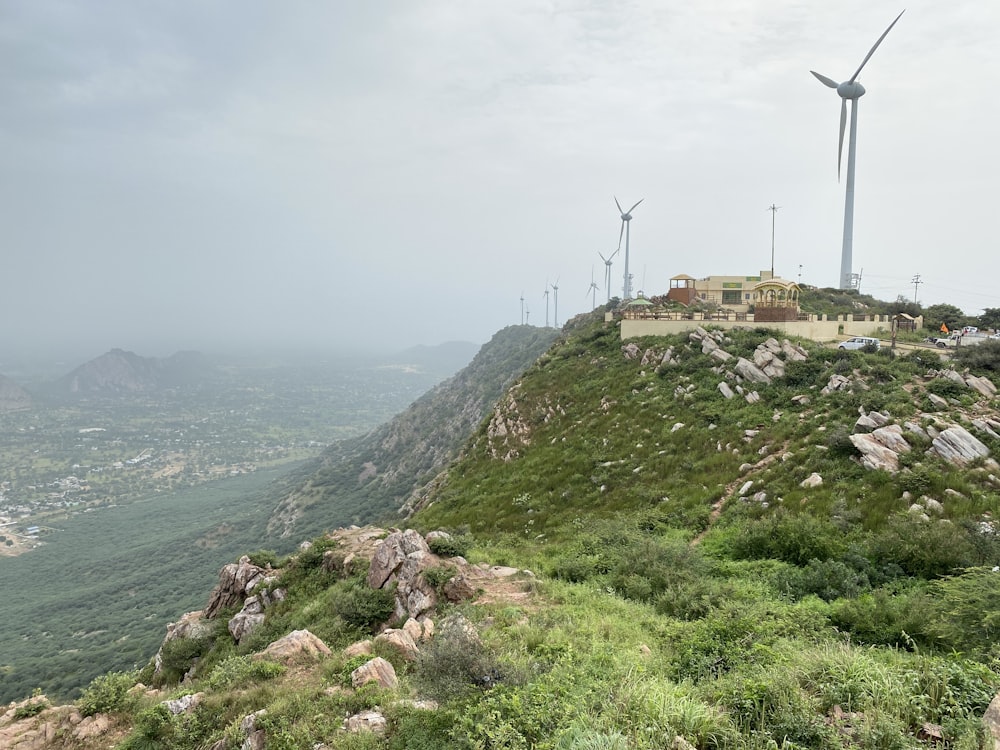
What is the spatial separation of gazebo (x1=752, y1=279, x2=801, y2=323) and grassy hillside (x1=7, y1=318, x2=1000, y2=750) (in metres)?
9.51

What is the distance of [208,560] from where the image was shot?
76.9 m

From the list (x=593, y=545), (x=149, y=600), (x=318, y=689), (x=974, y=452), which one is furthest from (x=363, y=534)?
(x=149, y=600)

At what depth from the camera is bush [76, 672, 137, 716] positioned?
31.3ft

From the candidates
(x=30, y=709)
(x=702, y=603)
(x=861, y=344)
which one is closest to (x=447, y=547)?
(x=702, y=603)

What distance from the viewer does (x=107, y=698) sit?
9.69 metres

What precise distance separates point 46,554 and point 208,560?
5863 centimetres

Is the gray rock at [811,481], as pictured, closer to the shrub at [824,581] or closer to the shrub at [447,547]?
the shrub at [824,581]

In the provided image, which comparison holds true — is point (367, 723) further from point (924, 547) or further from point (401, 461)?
point (401, 461)

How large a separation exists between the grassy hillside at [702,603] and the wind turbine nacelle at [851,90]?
5686 centimetres

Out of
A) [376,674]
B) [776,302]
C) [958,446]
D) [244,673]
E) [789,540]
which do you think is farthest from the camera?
[776,302]

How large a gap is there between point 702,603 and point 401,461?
79009 mm

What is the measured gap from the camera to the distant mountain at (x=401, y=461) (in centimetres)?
6975

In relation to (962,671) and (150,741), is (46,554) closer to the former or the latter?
(150,741)

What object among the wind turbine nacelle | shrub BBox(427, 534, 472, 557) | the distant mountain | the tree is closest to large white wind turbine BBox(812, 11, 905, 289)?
the wind turbine nacelle
